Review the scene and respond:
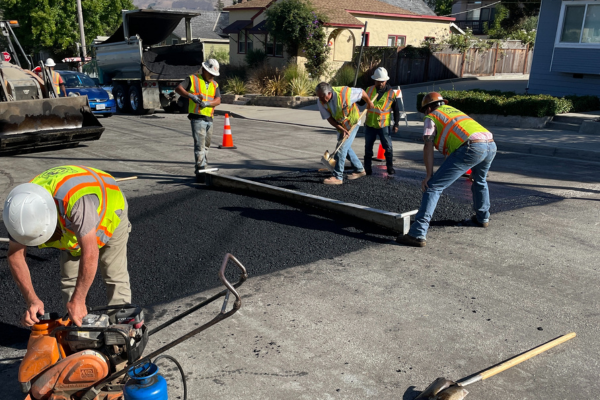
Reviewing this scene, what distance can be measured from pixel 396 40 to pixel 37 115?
2528 centimetres

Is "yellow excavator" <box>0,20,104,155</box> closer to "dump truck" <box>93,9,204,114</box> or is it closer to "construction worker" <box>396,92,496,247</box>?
"dump truck" <box>93,9,204,114</box>

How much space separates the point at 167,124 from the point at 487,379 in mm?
14323

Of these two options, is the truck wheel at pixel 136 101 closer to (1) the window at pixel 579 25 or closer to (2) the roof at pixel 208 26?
(1) the window at pixel 579 25

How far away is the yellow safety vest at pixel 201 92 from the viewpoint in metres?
8.60

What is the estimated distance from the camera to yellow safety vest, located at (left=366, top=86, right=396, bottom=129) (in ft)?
29.0

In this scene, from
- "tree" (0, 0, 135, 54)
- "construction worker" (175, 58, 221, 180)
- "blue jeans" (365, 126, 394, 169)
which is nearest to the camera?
"construction worker" (175, 58, 221, 180)

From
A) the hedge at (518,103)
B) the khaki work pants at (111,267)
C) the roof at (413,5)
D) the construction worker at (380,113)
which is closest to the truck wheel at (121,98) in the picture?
the hedge at (518,103)

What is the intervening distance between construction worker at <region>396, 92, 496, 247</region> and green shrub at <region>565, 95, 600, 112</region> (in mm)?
11819

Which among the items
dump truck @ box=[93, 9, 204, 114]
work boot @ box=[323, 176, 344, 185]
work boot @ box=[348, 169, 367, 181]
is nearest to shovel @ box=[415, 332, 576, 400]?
work boot @ box=[323, 176, 344, 185]

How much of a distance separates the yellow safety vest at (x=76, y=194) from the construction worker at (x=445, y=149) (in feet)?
11.6

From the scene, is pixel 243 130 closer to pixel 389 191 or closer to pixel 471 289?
pixel 389 191

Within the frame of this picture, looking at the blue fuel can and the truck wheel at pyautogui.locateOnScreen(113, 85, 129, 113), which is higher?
the blue fuel can

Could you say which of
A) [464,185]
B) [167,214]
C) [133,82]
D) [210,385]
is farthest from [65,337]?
[133,82]

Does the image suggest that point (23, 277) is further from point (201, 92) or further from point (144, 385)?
point (201, 92)
